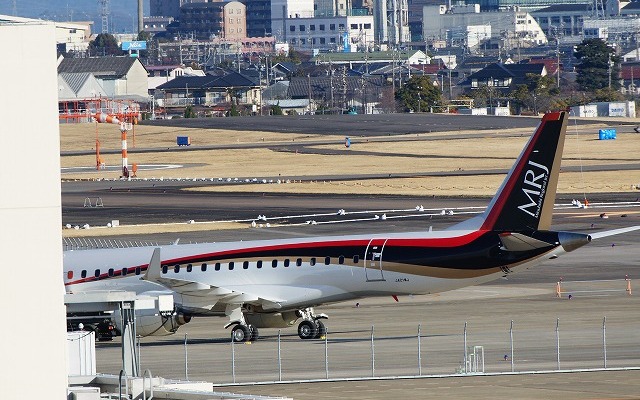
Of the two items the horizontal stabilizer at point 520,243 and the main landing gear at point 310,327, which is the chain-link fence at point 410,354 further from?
the horizontal stabilizer at point 520,243

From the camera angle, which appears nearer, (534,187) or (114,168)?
(534,187)

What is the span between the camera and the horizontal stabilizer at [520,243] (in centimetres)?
5222

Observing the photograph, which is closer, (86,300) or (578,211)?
(86,300)

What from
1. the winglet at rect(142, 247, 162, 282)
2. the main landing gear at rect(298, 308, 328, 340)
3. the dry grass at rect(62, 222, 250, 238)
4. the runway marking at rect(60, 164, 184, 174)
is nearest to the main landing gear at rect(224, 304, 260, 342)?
the main landing gear at rect(298, 308, 328, 340)

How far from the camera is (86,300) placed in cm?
2809

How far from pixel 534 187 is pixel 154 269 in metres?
15.0

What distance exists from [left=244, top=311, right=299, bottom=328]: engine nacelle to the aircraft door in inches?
193

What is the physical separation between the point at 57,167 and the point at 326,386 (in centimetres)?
2296

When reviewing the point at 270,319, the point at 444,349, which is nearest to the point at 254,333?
the point at 270,319

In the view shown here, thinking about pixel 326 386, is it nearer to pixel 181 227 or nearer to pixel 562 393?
pixel 562 393

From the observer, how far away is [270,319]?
188ft

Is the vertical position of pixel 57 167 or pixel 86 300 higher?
pixel 57 167

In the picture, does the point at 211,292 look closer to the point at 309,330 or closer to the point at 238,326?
the point at 238,326

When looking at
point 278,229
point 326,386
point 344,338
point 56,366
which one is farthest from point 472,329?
point 278,229
